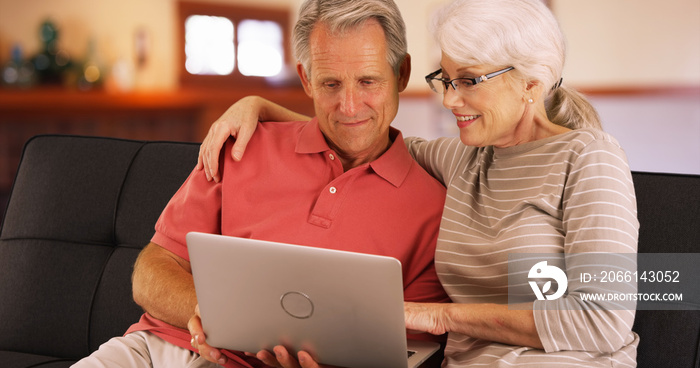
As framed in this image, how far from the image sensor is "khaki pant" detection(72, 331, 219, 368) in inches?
59.5

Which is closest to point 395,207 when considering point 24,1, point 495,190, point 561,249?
point 495,190

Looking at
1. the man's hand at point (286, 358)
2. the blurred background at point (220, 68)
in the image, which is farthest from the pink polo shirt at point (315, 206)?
the blurred background at point (220, 68)

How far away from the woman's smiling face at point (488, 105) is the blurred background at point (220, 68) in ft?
9.27

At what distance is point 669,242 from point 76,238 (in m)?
1.51

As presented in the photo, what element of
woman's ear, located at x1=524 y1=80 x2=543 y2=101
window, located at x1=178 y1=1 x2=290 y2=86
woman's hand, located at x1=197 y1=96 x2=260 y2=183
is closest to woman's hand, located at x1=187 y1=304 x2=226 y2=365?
woman's hand, located at x1=197 y1=96 x2=260 y2=183

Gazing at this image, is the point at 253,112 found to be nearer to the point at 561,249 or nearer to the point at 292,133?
the point at 292,133

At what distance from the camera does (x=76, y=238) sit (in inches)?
77.3

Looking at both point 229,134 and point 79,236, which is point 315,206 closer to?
point 229,134

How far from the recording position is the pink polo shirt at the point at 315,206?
1553 mm

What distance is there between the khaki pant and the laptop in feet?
0.87

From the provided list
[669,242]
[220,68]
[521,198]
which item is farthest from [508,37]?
[220,68]

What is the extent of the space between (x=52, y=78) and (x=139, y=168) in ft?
12.0

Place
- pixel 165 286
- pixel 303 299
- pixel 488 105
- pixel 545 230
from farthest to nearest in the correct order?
1. pixel 165 286
2. pixel 488 105
3. pixel 545 230
4. pixel 303 299

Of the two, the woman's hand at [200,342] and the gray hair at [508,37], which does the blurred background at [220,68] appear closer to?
the gray hair at [508,37]
